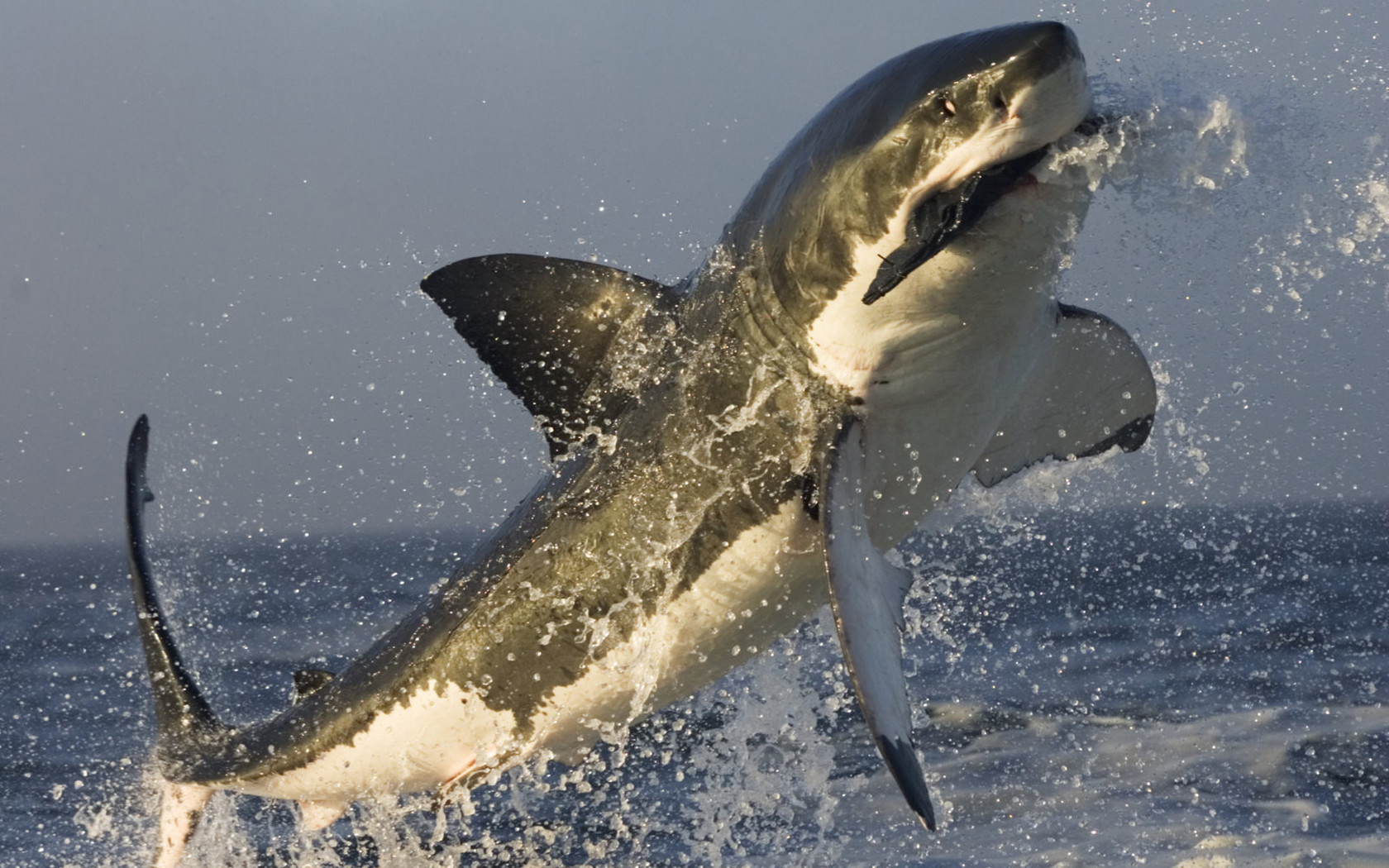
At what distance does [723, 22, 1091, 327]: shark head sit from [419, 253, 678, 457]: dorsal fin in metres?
0.66

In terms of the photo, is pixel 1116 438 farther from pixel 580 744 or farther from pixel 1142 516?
pixel 1142 516

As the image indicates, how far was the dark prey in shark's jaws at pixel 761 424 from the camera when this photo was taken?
12.1 feet

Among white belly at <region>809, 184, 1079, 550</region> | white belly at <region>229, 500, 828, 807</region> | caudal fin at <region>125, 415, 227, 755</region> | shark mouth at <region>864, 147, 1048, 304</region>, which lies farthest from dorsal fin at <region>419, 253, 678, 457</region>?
caudal fin at <region>125, 415, 227, 755</region>

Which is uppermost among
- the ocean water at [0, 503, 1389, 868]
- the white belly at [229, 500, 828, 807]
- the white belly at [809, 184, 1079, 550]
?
the white belly at [809, 184, 1079, 550]

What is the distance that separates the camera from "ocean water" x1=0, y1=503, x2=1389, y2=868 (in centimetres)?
673

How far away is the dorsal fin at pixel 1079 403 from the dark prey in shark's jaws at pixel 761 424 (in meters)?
0.01

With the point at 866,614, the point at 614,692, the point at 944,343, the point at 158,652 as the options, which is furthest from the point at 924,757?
the point at 944,343

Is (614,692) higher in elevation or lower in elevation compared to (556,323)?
lower

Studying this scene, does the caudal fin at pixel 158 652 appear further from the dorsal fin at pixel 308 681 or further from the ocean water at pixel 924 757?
the dorsal fin at pixel 308 681

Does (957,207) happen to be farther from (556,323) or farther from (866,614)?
(556,323)

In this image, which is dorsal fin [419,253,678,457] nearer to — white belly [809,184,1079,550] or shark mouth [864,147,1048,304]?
white belly [809,184,1079,550]

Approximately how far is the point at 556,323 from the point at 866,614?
181cm

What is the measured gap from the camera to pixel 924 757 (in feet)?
32.1

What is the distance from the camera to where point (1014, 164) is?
356cm
